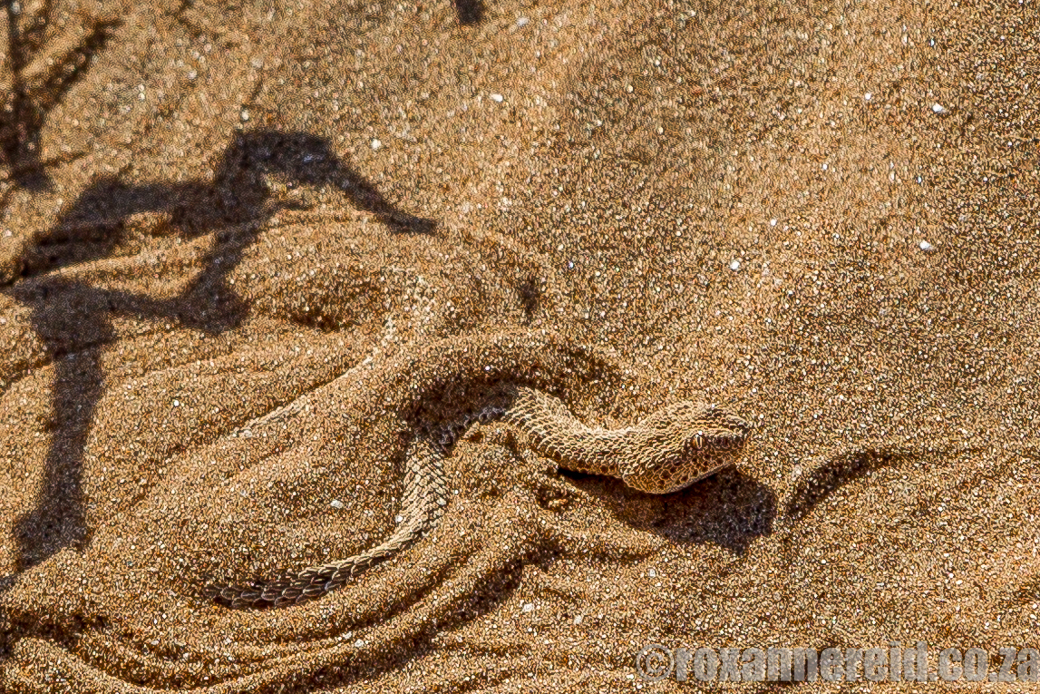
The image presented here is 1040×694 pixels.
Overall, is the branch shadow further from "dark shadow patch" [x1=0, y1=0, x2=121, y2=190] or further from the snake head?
the snake head

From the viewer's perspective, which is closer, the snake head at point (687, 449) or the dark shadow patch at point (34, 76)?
the snake head at point (687, 449)

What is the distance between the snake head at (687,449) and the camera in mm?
3727

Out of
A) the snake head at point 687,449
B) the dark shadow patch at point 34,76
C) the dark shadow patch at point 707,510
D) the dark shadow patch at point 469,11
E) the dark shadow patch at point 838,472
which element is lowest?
the dark shadow patch at point 707,510

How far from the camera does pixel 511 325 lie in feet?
13.9

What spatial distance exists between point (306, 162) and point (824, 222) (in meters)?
2.48

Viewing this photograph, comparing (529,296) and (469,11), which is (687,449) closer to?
(529,296)

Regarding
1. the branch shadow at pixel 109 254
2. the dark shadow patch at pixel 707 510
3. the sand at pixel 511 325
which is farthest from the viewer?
the branch shadow at pixel 109 254

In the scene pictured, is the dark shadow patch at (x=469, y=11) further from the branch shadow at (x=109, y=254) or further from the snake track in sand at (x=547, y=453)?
the snake track in sand at (x=547, y=453)

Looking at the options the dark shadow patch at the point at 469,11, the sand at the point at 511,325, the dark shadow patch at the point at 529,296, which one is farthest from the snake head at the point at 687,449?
the dark shadow patch at the point at 469,11

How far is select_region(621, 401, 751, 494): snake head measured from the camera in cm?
373

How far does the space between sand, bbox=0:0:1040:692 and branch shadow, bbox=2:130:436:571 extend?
2 centimetres

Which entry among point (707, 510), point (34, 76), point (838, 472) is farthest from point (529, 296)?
point (34, 76)

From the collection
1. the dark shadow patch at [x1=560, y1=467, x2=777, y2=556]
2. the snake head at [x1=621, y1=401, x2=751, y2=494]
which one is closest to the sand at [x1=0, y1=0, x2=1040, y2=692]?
the dark shadow patch at [x1=560, y1=467, x2=777, y2=556]

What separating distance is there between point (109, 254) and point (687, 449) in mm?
2910
